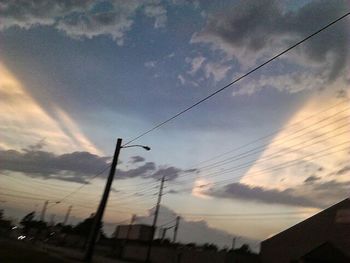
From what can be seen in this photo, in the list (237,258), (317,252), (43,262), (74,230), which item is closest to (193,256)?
(237,258)

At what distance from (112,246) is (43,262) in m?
76.0

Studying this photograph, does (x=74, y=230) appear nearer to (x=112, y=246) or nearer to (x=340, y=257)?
(x=112, y=246)

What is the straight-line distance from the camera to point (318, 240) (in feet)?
151

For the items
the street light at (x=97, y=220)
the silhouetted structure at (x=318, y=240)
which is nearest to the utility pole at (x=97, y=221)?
the street light at (x=97, y=220)

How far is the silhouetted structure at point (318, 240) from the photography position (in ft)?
142

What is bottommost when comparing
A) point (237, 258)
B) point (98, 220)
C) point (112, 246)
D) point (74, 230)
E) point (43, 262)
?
point (43, 262)

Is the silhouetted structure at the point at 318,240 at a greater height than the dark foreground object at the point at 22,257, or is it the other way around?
the silhouetted structure at the point at 318,240

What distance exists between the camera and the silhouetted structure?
43.3 meters


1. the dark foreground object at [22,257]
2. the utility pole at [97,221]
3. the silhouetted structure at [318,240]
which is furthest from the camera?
the silhouetted structure at [318,240]

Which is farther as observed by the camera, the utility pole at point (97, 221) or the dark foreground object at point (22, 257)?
the utility pole at point (97, 221)

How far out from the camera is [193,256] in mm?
69188

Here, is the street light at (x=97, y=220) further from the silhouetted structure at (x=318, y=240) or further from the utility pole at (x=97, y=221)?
the silhouetted structure at (x=318, y=240)

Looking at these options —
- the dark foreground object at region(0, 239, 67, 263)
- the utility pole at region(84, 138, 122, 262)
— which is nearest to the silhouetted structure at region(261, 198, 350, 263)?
the utility pole at region(84, 138, 122, 262)

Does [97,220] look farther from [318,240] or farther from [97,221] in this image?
[318,240]
